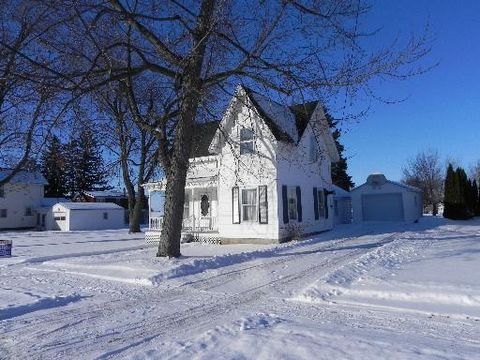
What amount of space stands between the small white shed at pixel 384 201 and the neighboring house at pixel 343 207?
0.94 metres

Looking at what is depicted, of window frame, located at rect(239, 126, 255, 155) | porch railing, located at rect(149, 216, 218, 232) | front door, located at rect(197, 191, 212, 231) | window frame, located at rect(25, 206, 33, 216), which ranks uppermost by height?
window frame, located at rect(239, 126, 255, 155)

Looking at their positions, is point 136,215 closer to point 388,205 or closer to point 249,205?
point 249,205

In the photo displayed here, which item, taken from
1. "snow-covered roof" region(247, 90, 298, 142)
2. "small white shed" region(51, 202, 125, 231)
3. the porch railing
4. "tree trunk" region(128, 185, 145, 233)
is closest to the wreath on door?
the porch railing

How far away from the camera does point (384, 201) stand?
1304 inches

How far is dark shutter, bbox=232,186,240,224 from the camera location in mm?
20547

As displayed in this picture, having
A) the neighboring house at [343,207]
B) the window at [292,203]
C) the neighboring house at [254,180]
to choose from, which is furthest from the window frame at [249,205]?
the neighboring house at [343,207]

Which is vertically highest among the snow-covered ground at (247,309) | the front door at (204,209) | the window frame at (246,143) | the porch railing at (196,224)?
the window frame at (246,143)

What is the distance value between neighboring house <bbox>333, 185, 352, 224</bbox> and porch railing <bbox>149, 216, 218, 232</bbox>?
14.2 metres

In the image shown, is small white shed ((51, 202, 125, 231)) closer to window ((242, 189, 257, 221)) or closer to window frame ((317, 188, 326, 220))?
window frame ((317, 188, 326, 220))

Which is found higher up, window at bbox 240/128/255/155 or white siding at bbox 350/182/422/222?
window at bbox 240/128/255/155

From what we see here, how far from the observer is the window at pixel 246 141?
2045 cm

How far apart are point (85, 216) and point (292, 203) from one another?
28.4 meters

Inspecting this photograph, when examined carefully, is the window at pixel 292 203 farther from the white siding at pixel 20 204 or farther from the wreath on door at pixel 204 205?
the white siding at pixel 20 204

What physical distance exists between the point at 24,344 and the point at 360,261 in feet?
28.8
